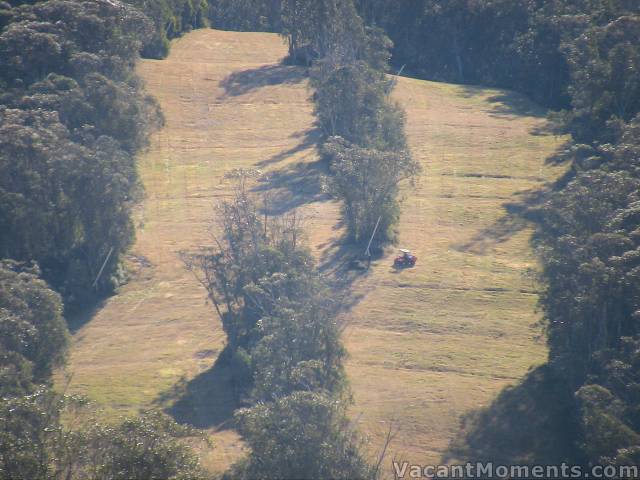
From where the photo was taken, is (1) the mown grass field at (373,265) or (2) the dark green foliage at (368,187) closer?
(1) the mown grass field at (373,265)

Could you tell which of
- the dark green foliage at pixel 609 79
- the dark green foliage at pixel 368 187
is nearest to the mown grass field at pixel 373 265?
the dark green foliage at pixel 368 187

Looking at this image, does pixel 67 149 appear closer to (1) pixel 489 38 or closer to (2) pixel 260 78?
(2) pixel 260 78

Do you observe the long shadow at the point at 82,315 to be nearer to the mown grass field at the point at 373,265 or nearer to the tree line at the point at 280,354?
the mown grass field at the point at 373,265

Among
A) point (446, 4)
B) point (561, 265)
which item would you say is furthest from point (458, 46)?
point (561, 265)

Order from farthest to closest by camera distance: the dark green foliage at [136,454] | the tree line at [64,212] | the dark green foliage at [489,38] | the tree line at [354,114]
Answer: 1. the dark green foliage at [489,38]
2. the tree line at [354,114]
3. the tree line at [64,212]
4. the dark green foliage at [136,454]

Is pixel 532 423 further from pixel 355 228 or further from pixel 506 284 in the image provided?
pixel 355 228

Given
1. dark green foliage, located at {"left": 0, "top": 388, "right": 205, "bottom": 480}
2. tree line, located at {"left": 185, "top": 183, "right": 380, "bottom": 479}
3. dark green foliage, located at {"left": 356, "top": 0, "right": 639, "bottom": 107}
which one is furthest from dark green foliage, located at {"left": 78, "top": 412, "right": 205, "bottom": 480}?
dark green foliage, located at {"left": 356, "top": 0, "right": 639, "bottom": 107}

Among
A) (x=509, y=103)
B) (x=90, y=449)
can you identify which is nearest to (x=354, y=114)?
(x=509, y=103)
